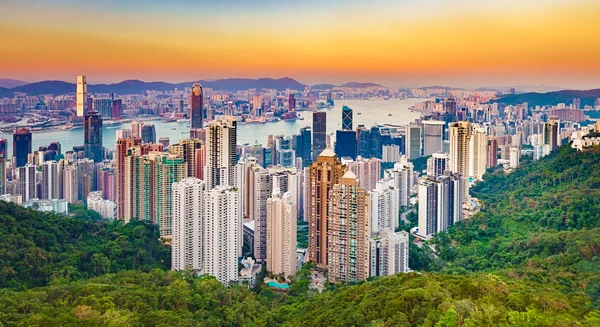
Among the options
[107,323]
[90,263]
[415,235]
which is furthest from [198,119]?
[107,323]

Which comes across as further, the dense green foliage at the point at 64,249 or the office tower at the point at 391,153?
the office tower at the point at 391,153

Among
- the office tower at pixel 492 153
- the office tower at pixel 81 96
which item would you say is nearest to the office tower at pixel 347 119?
the office tower at pixel 492 153

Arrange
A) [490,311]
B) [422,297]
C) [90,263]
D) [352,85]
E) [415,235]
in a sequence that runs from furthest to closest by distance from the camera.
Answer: [352,85] < [415,235] < [90,263] < [422,297] < [490,311]

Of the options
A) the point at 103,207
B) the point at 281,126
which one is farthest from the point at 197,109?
the point at 103,207

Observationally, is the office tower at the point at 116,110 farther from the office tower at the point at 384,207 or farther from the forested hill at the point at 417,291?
the office tower at the point at 384,207

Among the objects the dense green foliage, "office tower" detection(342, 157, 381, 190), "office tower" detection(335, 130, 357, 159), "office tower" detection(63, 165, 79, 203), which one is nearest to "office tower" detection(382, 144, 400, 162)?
"office tower" detection(335, 130, 357, 159)

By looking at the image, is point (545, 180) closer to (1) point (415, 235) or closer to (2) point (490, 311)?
(1) point (415, 235)

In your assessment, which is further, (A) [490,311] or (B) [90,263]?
(B) [90,263]
